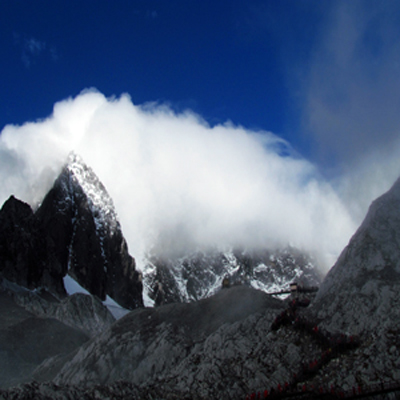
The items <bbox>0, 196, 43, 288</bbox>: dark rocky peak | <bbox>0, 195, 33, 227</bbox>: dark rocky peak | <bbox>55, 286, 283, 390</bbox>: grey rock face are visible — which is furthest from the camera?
<bbox>0, 195, 33, 227</bbox>: dark rocky peak

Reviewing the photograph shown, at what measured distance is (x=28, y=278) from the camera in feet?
524

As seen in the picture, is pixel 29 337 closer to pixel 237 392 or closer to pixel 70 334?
pixel 70 334

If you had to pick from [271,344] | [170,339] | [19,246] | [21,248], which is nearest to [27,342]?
[170,339]

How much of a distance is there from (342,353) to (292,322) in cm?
938

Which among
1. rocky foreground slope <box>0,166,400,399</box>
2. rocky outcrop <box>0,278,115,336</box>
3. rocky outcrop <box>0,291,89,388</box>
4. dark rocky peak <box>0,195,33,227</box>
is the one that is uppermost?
dark rocky peak <box>0,195,33,227</box>

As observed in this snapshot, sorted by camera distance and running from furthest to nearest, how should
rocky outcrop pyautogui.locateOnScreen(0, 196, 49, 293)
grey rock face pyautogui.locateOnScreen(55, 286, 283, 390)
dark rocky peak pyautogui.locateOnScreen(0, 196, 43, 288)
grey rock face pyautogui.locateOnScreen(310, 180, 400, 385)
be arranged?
rocky outcrop pyautogui.locateOnScreen(0, 196, 49, 293), dark rocky peak pyautogui.locateOnScreen(0, 196, 43, 288), grey rock face pyautogui.locateOnScreen(55, 286, 283, 390), grey rock face pyautogui.locateOnScreen(310, 180, 400, 385)

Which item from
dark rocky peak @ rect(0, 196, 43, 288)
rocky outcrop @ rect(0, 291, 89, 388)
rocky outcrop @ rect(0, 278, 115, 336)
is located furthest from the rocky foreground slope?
dark rocky peak @ rect(0, 196, 43, 288)

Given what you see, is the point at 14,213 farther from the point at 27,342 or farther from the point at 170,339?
the point at 170,339

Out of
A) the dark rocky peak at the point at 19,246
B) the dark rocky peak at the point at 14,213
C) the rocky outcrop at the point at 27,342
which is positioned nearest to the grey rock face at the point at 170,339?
the rocky outcrop at the point at 27,342

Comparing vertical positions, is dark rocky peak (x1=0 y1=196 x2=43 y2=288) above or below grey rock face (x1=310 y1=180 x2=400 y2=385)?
above

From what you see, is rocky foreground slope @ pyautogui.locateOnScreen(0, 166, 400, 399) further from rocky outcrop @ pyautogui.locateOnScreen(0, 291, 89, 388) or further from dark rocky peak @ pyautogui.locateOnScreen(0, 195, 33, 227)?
dark rocky peak @ pyautogui.locateOnScreen(0, 195, 33, 227)

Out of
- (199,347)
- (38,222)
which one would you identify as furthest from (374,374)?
(38,222)

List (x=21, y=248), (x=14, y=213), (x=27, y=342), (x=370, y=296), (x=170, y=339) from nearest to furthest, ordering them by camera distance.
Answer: (x=370, y=296), (x=170, y=339), (x=27, y=342), (x=21, y=248), (x=14, y=213)

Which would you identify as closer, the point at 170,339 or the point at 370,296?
the point at 370,296
